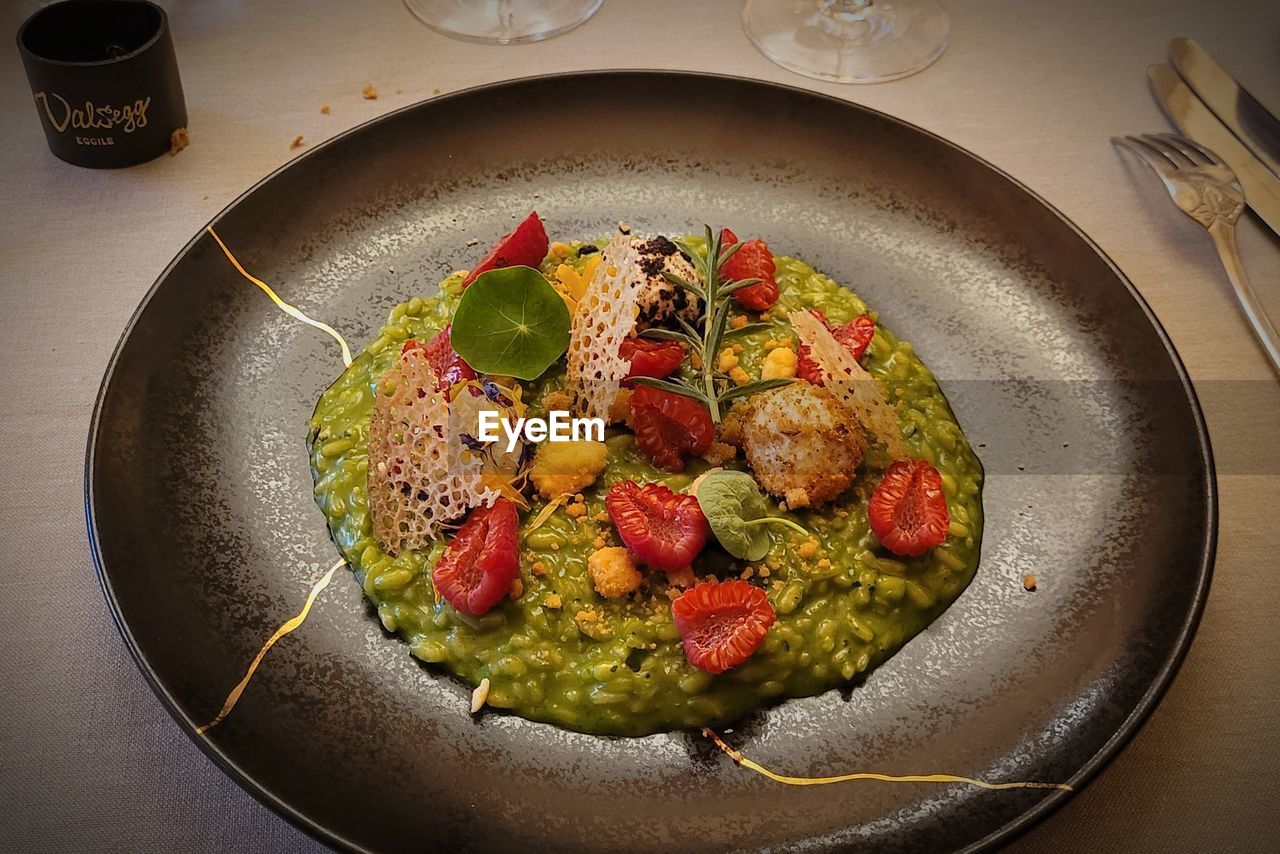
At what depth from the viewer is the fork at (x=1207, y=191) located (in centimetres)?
313

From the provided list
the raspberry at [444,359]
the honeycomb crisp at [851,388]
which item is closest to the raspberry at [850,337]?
the honeycomb crisp at [851,388]

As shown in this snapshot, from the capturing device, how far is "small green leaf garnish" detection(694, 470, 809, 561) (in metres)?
2.24

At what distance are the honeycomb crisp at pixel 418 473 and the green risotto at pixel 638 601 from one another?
59mm

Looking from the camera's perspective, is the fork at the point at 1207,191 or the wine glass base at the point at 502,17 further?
the wine glass base at the point at 502,17

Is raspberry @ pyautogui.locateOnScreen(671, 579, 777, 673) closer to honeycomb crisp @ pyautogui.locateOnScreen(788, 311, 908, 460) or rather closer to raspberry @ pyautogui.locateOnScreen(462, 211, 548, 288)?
honeycomb crisp @ pyautogui.locateOnScreen(788, 311, 908, 460)

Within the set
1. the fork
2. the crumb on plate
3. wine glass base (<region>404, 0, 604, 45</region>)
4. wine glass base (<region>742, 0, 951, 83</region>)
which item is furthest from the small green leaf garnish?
wine glass base (<region>404, 0, 604, 45</region>)

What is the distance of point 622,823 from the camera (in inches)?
80.0

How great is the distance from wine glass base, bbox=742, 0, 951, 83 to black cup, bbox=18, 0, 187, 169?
2016 millimetres

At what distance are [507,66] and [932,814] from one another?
2.87 m

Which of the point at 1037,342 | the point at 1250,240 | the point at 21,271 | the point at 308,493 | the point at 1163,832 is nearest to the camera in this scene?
the point at 1163,832

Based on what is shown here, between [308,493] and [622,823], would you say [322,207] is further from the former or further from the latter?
[622,823]

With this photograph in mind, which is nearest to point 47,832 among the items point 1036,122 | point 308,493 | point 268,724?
point 268,724

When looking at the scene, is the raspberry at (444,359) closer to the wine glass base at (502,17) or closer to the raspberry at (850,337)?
the raspberry at (850,337)

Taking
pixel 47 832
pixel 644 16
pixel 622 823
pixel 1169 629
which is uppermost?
pixel 644 16
